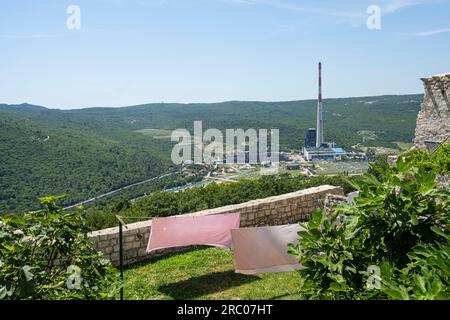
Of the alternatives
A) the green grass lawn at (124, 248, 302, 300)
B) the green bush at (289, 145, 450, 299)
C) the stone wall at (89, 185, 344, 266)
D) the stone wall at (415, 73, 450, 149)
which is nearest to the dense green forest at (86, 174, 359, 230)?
the stone wall at (89, 185, 344, 266)

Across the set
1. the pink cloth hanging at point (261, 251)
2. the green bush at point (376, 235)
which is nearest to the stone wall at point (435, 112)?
the pink cloth hanging at point (261, 251)

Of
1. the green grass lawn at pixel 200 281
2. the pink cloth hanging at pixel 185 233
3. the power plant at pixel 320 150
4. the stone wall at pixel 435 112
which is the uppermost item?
the stone wall at pixel 435 112

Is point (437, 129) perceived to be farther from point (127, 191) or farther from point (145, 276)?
point (127, 191)

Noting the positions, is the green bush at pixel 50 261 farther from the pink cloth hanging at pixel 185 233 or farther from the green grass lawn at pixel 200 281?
the pink cloth hanging at pixel 185 233

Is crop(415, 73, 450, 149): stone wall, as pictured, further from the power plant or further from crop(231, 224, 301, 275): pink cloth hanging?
the power plant

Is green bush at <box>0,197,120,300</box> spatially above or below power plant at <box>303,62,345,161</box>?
above
